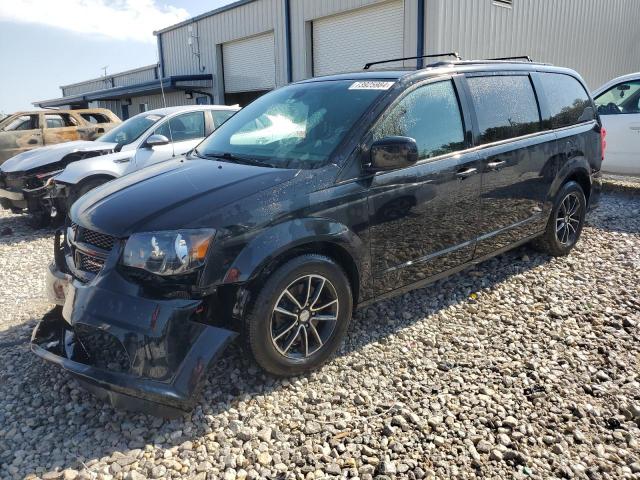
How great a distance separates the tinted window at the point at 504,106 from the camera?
3.92 meters

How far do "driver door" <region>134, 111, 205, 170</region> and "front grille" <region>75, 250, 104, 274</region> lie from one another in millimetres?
4326

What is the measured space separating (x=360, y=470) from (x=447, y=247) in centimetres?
188

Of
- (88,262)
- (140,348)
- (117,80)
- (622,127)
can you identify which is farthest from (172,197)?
(117,80)

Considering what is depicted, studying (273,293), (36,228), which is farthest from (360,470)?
(36,228)

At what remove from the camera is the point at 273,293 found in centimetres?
276

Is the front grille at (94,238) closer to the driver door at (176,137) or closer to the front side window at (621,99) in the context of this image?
the driver door at (176,137)

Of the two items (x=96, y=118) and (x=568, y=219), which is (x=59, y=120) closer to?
(x=96, y=118)

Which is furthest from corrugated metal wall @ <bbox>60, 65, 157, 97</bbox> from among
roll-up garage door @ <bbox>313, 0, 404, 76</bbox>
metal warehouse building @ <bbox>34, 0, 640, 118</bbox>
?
roll-up garage door @ <bbox>313, 0, 404, 76</bbox>

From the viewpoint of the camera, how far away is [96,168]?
21.7 ft

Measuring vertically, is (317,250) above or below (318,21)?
below

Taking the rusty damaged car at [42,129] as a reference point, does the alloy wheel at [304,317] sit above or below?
below

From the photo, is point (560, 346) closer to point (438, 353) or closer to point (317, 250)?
point (438, 353)

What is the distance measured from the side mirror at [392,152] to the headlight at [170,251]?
1.12 m

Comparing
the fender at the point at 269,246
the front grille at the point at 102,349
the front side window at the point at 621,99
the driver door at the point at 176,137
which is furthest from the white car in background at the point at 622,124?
the front grille at the point at 102,349
